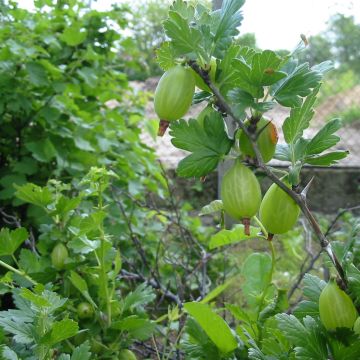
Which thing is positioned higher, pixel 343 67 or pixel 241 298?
pixel 343 67

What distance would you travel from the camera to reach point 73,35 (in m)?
1.58

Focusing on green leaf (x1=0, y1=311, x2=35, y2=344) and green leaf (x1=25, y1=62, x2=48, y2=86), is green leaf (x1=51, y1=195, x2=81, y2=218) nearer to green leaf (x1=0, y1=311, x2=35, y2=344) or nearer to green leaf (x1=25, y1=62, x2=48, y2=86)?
green leaf (x1=0, y1=311, x2=35, y2=344)

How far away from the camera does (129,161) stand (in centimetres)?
172

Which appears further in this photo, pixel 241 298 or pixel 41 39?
pixel 241 298

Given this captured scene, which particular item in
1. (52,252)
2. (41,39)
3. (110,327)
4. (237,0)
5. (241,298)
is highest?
(41,39)

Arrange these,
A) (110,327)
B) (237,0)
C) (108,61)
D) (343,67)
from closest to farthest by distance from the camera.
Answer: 1. (237,0)
2. (110,327)
3. (108,61)
4. (343,67)

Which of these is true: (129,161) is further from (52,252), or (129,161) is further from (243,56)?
(243,56)

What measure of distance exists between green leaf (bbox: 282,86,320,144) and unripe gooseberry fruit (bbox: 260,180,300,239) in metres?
0.06

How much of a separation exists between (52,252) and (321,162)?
488 millimetres

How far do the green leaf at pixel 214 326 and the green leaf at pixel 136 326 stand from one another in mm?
126

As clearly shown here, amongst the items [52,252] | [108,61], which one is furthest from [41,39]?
[52,252]

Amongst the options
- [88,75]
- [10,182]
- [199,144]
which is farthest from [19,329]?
[88,75]

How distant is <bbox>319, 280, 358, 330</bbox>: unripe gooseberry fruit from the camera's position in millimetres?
465

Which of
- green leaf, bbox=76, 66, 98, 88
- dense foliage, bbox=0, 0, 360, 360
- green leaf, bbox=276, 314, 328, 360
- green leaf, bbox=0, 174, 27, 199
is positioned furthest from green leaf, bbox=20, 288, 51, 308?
green leaf, bbox=76, 66, 98, 88
